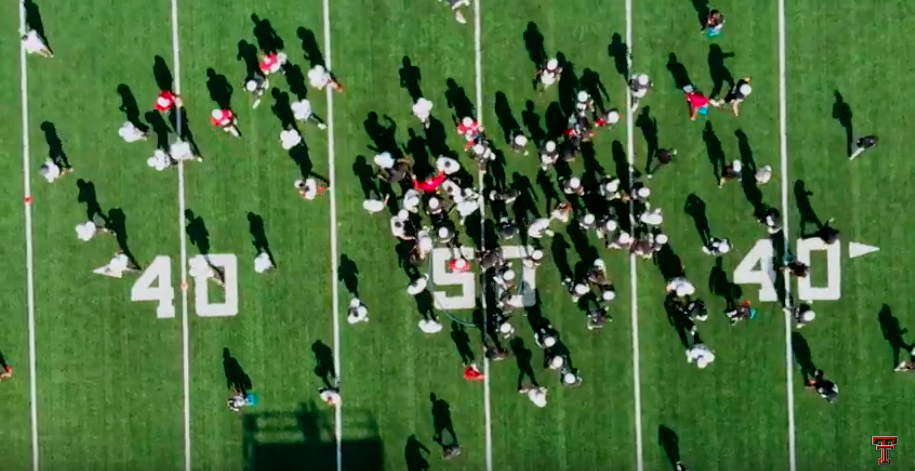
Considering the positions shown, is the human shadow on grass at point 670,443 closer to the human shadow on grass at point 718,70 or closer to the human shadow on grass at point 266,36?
the human shadow on grass at point 718,70

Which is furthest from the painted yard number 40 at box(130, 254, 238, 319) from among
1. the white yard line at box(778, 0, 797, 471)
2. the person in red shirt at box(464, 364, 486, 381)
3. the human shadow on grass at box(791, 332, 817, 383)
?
the human shadow on grass at box(791, 332, 817, 383)

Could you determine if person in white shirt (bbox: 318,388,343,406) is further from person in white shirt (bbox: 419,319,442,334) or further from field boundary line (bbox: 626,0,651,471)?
field boundary line (bbox: 626,0,651,471)

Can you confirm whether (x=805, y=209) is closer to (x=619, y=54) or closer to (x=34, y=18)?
(x=619, y=54)

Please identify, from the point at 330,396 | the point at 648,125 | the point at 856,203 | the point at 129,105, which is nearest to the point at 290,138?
the point at 129,105

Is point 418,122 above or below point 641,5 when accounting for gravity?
below

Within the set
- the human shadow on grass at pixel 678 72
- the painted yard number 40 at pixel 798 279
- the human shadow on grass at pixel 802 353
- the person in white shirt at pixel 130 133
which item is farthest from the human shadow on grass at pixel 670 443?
the person in white shirt at pixel 130 133

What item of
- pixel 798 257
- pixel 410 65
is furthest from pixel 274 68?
pixel 798 257

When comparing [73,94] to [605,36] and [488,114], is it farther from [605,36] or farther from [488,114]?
[605,36]
